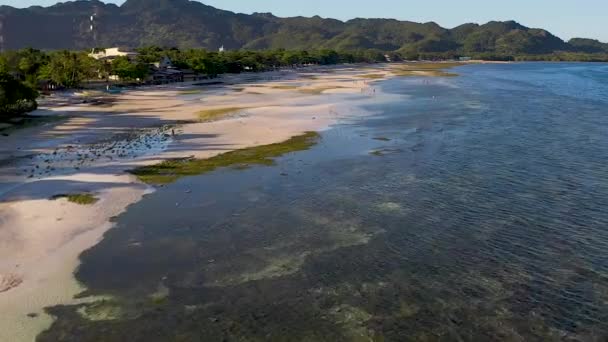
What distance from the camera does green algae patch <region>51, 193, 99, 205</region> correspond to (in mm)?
29484

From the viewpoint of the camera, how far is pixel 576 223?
26812mm

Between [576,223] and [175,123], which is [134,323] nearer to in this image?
[576,223]

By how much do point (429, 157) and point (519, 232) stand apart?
1734 centimetres

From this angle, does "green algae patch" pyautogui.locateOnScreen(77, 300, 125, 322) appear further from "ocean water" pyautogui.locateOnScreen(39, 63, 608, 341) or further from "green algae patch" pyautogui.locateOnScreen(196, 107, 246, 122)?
"green algae patch" pyautogui.locateOnScreen(196, 107, 246, 122)

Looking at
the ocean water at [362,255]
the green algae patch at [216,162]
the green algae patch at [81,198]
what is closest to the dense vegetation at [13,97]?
the green algae patch at [216,162]

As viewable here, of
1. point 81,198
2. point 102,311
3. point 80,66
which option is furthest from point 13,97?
point 102,311

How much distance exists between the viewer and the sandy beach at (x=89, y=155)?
20377 mm

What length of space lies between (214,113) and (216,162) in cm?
2973

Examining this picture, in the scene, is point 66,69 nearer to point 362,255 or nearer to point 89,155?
point 89,155

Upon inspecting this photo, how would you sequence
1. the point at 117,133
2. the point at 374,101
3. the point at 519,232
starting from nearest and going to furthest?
the point at 519,232 < the point at 117,133 < the point at 374,101

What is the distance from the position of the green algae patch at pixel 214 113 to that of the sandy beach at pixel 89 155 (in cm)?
16

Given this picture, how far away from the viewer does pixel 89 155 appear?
4216cm

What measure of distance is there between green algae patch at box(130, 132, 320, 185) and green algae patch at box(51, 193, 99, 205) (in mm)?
4510

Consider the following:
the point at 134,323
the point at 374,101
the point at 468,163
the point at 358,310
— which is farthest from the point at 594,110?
the point at 134,323
